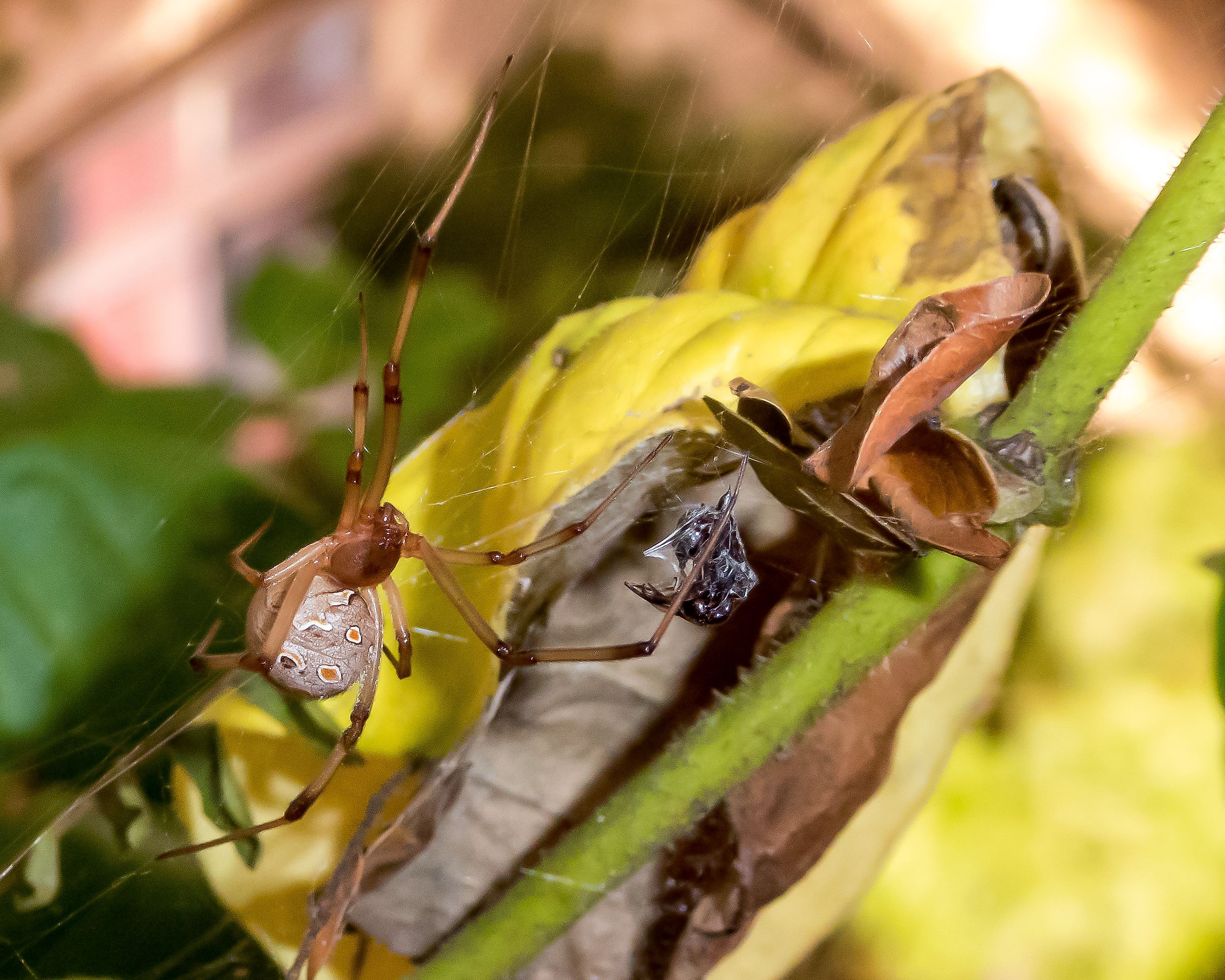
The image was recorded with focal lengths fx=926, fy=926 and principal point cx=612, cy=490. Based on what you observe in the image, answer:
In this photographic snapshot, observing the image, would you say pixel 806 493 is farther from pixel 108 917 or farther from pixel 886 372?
pixel 108 917

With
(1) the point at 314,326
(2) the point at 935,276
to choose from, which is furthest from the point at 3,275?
(2) the point at 935,276

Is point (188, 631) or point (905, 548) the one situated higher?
point (905, 548)

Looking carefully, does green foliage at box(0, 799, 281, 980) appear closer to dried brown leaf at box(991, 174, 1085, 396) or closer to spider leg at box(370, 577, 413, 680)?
spider leg at box(370, 577, 413, 680)

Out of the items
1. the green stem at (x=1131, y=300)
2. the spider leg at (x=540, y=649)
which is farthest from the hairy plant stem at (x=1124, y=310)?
the spider leg at (x=540, y=649)

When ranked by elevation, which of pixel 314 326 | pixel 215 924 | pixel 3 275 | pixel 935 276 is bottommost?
pixel 3 275

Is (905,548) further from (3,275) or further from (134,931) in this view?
(3,275)

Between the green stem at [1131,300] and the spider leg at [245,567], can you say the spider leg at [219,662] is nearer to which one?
the spider leg at [245,567]
